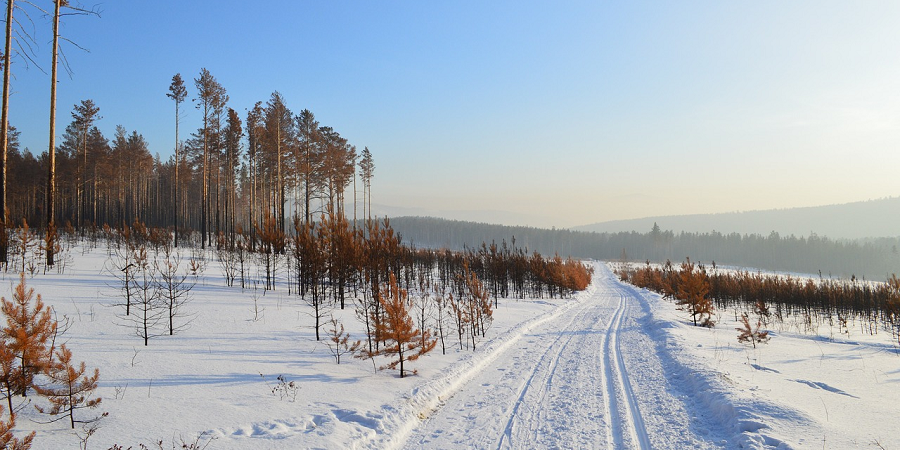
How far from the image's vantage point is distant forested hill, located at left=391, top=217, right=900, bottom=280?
390 feet

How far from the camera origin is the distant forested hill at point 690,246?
11881cm

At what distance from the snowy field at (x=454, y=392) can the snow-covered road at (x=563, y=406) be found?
0.04 m

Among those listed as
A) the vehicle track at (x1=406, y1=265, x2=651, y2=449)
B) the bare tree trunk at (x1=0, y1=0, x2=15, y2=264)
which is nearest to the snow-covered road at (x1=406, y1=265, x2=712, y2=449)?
the vehicle track at (x1=406, y1=265, x2=651, y2=449)

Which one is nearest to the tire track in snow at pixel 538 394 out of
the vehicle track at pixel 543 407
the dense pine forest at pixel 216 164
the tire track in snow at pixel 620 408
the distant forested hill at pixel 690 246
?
the vehicle track at pixel 543 407

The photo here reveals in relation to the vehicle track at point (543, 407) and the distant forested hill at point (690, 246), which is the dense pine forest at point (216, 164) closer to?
the vehicle track at point (543, 407)

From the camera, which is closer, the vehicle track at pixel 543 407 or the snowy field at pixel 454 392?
the snowy field at pixel 454 392

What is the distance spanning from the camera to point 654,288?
151 ft

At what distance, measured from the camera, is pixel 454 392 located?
748 centimetres

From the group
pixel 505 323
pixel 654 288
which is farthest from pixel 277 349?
pixel 654 288

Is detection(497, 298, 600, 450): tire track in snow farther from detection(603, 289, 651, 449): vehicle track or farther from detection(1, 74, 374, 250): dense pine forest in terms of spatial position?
detection(1, 74, 374, 250): dense pine forest

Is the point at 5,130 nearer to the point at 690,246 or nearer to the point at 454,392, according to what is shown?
the point at 454,392

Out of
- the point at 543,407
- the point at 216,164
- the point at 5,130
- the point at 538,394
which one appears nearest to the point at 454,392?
the point at 538,394

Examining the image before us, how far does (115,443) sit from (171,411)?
0.95 m

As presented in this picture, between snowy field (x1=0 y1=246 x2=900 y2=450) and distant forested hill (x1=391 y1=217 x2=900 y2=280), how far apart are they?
112642 mm
